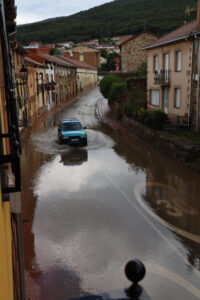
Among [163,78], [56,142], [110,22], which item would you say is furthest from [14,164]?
[110,22]

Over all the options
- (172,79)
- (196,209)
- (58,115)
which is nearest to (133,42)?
(58,115)

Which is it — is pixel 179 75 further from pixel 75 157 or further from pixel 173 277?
pixel 173 277

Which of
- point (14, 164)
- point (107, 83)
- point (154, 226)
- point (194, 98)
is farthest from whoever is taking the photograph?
point (107, 83)

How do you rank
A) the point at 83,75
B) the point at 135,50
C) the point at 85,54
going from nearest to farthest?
the point at 135,50
the point at 83,75
the point at 85,54

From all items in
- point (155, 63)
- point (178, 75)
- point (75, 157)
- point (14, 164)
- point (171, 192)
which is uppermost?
point (155, 63)

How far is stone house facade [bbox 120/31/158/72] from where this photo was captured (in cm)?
4888

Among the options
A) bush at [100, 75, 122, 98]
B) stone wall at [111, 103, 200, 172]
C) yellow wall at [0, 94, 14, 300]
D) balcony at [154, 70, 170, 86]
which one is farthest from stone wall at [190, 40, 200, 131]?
bush at [100, 75, 122, 98]

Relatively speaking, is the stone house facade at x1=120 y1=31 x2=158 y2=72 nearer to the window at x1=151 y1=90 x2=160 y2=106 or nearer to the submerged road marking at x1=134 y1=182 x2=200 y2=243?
the window at x1=151 y1=90 x2=160 y2=106

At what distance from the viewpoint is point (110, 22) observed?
176 m

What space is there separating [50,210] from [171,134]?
37.5 ft

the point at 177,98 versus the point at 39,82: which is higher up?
the point at 39,82

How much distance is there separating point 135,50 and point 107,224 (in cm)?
4502

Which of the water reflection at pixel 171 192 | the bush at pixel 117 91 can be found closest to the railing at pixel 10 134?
the water reflection at pixel 171 192

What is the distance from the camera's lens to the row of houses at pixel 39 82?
26.2m
